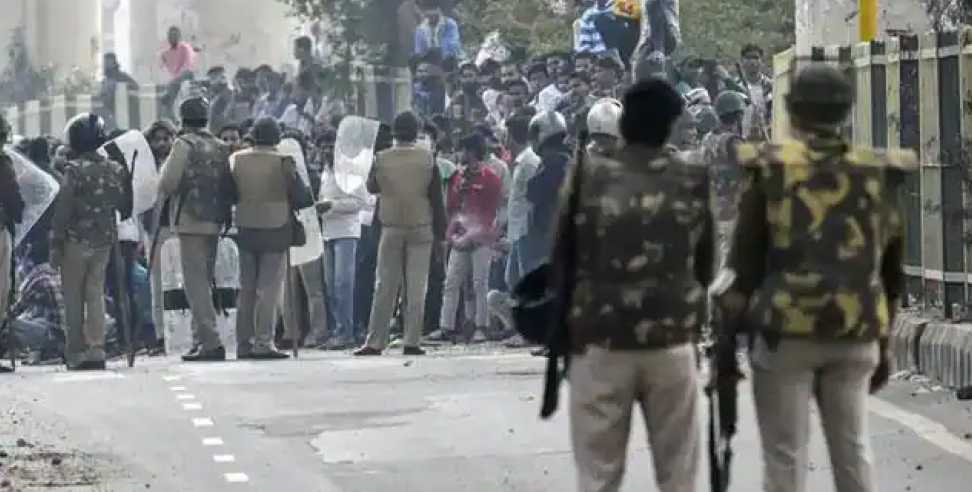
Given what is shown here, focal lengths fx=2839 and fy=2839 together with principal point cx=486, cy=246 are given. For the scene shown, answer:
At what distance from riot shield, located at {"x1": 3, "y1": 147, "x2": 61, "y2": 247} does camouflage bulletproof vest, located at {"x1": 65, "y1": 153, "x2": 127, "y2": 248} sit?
83cm

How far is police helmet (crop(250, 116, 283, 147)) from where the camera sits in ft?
72.3

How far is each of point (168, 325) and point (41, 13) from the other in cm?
3427

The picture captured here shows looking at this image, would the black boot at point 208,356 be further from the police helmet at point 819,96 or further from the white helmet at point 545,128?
the police helmet at point 819,96

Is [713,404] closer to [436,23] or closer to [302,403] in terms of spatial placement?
[302,403]

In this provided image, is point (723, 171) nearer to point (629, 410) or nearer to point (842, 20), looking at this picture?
point (842, 20)

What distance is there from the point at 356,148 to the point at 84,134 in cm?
386

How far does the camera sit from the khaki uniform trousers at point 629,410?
30.4 feet

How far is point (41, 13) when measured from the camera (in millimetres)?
57062

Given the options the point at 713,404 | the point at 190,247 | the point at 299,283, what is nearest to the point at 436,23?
the point at 299,283

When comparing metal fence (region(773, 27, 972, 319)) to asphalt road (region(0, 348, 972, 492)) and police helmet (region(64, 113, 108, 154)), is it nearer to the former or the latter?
asphalt road (region(0, 348, 972, 492))

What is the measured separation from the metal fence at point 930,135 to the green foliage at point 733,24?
10822 mm

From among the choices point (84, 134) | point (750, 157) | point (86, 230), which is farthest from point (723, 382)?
point (86, 230)

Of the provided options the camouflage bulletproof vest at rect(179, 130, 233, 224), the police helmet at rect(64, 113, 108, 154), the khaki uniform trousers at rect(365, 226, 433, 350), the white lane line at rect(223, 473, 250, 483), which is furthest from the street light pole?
the white lane line at rect(223, 473, 250, 483)

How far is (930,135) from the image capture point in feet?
59.4
